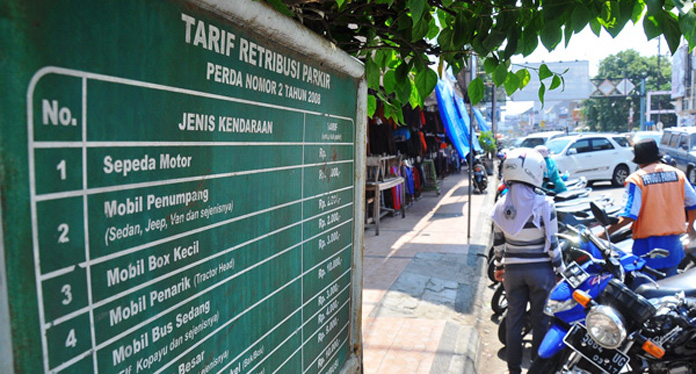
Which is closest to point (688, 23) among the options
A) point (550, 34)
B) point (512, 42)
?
point (550, 34)

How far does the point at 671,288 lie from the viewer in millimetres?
3871

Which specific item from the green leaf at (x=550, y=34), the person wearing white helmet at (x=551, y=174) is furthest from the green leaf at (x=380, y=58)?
the person wearing white helmet at (x=551, y=174)

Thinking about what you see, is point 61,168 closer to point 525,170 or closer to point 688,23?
point 688,23

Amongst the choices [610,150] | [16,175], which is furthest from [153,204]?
[610,150]

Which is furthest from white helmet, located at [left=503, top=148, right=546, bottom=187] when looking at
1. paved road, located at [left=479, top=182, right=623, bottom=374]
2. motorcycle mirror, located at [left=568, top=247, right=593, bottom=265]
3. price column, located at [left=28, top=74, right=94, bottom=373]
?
price column, located at [left=28, top=74, right=94, bottom=373]

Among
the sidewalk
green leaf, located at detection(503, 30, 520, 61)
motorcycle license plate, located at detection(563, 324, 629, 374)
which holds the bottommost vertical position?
the sidewalk

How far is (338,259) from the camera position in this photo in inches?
88.6

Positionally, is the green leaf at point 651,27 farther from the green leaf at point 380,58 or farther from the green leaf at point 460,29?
the green leaf at point 380,58

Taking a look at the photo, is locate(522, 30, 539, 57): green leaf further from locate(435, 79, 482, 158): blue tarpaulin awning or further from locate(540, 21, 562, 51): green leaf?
locate(435, 79, 482, 158): blue tarpaulin awning

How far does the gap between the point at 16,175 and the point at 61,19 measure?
0.25m

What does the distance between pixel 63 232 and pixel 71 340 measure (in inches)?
7.2

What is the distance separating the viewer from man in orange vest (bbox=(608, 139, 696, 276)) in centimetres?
520

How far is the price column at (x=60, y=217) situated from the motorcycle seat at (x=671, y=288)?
150 inches

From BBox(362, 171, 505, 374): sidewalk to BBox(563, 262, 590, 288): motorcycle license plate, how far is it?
1.09m
